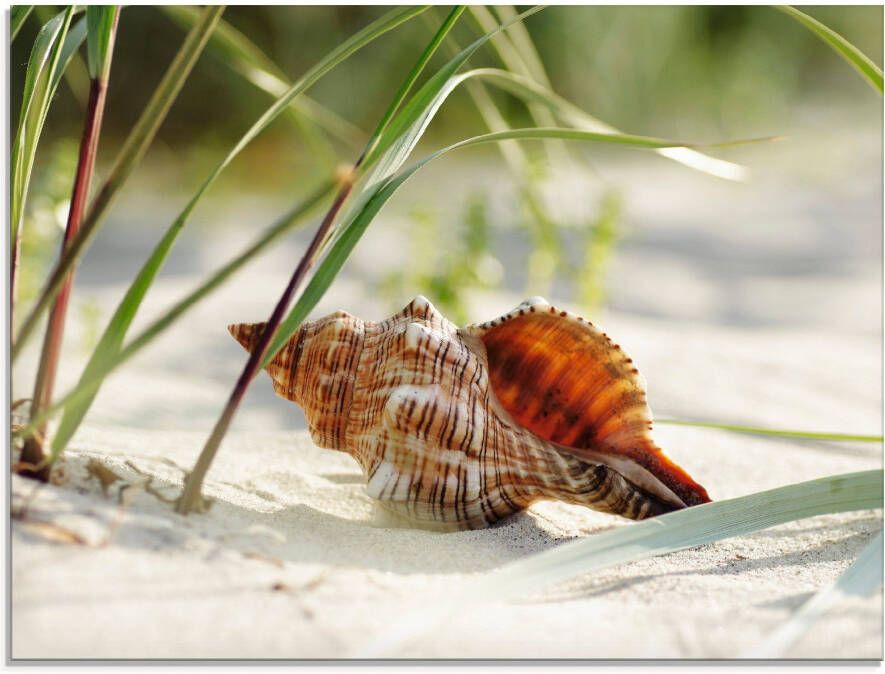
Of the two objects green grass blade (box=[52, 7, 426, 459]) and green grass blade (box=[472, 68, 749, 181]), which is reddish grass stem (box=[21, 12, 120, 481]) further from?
green grass blade (box=[472, 68, 749, 181])

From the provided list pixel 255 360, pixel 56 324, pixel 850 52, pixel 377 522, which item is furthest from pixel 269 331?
pixel 850 52

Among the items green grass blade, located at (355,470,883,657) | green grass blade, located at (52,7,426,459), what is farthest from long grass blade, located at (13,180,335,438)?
green grass blade, located at (355,470,883,657)

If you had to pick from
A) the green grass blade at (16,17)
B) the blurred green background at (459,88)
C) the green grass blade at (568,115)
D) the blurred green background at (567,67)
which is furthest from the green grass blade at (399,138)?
the blurred green background at (567,67)

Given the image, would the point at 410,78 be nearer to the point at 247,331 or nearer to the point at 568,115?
the point at 568,115

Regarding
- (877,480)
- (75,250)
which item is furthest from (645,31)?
(75,250)

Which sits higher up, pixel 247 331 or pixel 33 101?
pixel 33 101

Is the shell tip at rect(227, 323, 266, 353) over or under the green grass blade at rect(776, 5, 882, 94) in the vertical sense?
under

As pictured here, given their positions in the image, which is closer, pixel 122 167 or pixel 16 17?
pixel 122 167

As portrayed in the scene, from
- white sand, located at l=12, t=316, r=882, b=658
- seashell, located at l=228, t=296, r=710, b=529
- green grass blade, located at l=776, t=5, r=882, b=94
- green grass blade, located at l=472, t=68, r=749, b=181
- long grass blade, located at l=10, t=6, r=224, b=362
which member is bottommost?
white sand, located at l=12, t=316, r=882, b=658
